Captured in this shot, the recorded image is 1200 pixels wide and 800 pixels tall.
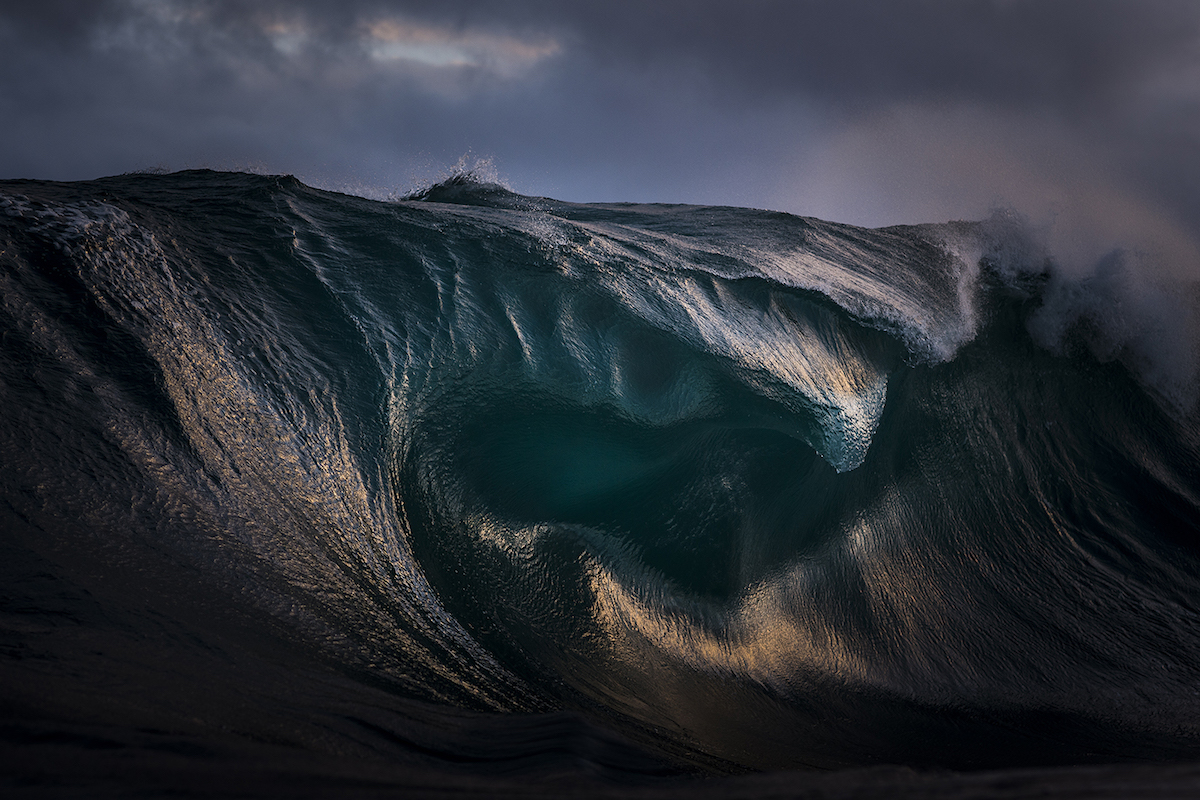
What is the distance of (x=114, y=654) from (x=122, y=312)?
4.20ft

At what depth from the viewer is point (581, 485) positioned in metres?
2.92

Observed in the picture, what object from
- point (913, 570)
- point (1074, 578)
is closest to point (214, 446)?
point (913, 570)

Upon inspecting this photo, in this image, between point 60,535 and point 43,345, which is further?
point 43,345

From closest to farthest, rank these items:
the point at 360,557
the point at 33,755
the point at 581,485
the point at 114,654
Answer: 1. the point at 33,755
2. the point at 114,654
3. the point at 360,557
4. the point at 581,485

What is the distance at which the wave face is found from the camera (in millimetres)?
1772

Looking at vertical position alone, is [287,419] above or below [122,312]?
below

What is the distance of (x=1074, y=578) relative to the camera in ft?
12.1

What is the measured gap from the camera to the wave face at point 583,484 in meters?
1.77

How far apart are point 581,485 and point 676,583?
0.58 metres

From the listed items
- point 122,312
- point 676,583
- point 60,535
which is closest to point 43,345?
point 122,312

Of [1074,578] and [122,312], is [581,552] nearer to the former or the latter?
[122,312]

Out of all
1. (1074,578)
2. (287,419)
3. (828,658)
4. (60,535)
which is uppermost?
(1074,578)

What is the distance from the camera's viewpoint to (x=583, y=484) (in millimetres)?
2924

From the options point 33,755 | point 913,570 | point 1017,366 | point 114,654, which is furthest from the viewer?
point 1017,366
